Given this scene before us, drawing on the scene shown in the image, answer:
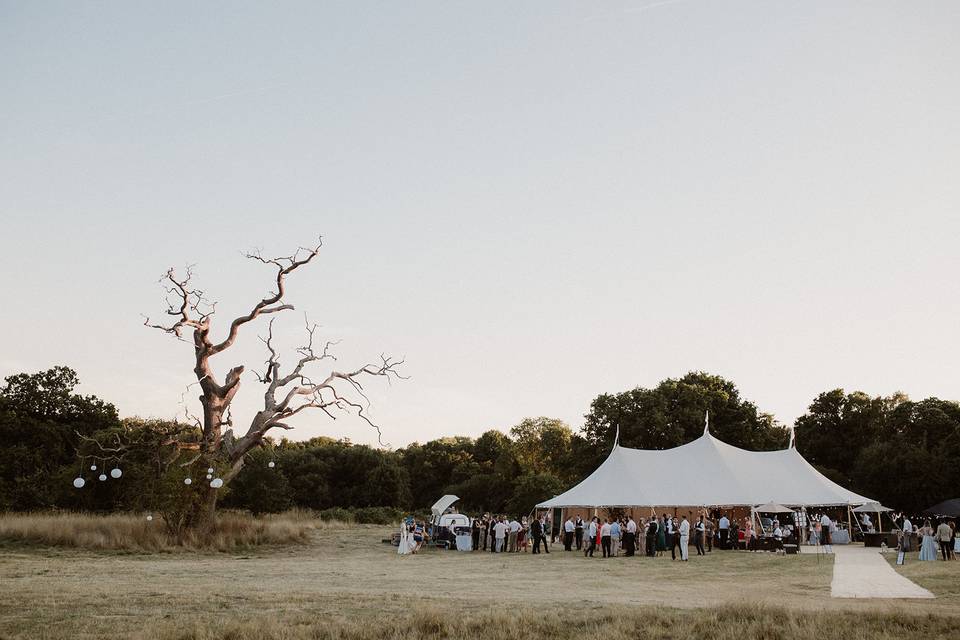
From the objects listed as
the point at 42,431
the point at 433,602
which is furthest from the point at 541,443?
the point at 433,602

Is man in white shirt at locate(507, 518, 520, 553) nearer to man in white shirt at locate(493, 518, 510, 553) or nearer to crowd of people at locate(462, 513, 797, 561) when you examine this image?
crowd of people at locate(462, 513, 797, 561)

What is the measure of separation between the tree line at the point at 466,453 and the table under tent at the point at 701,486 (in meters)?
1.05

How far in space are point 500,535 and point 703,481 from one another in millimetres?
7441

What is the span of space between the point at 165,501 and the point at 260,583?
35.5 ft

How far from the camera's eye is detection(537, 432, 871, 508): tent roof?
2655 cm

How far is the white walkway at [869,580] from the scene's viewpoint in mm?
12017

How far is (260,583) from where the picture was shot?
40.5ft

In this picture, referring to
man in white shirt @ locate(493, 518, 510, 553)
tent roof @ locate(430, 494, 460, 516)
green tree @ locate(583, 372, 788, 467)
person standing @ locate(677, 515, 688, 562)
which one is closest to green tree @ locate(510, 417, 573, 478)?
green tree @ locate(583, 372, 788, 467)

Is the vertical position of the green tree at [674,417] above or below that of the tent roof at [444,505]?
above

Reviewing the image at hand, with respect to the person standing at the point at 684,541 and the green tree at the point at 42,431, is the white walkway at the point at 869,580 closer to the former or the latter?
the person standing at the point at 684,541

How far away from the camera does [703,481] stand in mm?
27422

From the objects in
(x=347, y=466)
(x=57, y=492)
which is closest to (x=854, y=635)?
(x=57, y=492)

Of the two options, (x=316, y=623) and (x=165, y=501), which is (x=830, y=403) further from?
(x=316, y=623)

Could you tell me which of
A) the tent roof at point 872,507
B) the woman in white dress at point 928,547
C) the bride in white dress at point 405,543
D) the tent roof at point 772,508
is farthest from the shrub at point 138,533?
the tent roof at point 872,507
